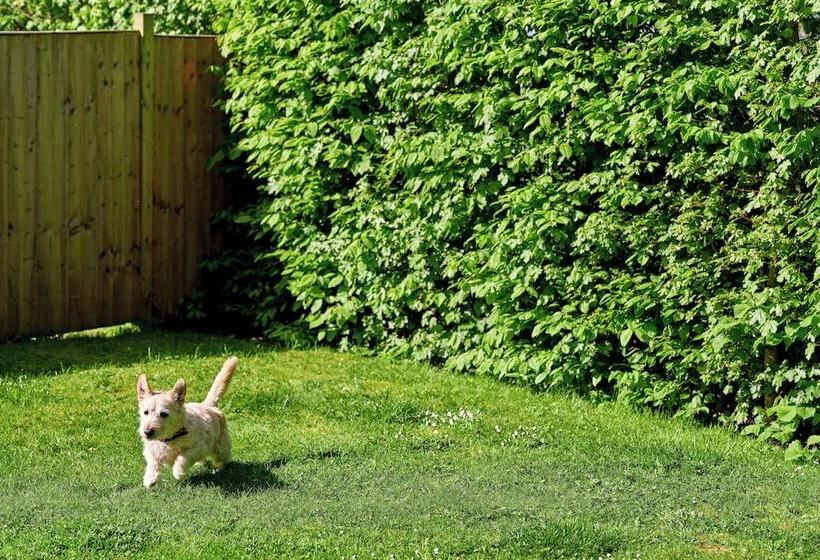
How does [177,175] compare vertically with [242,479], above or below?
above

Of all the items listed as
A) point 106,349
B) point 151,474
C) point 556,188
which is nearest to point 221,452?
point 151,474

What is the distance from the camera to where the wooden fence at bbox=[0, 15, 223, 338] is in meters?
10.2

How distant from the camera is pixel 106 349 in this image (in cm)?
1008

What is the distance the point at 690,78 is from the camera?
8000 millimetres

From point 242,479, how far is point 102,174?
4.62 m

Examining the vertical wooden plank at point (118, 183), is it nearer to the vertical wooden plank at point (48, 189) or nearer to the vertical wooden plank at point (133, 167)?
the vertical wooden plank at point (133, 167)

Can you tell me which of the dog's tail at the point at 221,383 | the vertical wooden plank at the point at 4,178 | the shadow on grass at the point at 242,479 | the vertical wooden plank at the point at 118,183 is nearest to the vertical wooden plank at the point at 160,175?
the vertical wooden plank at the point at 118,183

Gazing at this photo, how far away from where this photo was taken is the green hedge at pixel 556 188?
785 centimetres

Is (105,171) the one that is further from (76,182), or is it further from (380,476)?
(380,476)

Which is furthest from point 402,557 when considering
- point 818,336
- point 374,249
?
point 374,249

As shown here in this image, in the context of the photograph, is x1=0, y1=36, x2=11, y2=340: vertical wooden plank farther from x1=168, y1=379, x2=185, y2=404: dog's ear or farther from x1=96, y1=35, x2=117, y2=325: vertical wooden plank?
x1=168, y1=379, x2=185, y2=404: dog's ear

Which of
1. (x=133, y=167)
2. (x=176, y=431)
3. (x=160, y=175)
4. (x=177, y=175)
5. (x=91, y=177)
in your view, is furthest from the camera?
(x=177, y=175)

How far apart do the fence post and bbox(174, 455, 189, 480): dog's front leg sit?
4.69 metres

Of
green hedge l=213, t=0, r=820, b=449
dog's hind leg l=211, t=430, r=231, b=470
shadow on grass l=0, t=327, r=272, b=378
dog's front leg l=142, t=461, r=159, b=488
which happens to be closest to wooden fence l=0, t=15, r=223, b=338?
shadow on grass l=0, t=327, r=272, b=378
